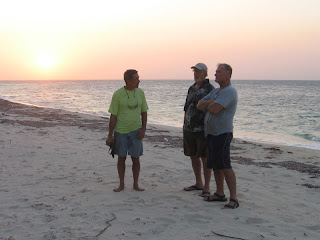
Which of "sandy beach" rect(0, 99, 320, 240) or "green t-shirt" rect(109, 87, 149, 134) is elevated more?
"green t-shirt" rect(109, 87, 149, 134)

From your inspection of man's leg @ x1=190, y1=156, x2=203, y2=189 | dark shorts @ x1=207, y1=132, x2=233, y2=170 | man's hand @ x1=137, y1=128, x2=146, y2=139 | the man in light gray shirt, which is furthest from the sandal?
man's hand @ x1=137, y1=128, x2=146, y2=139

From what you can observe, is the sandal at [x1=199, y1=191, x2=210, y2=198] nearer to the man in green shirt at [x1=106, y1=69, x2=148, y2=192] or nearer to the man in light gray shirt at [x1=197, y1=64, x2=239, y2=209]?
the man in light gray shirt at [x1=197, y1=64, x2=239, y2=209]

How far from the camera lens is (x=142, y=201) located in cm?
461

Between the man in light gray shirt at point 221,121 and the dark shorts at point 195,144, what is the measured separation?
11.1 inches

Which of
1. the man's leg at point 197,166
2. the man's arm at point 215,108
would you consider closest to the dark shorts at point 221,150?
the man's arm at point 215,108

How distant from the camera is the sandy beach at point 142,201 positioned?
12.0 ft

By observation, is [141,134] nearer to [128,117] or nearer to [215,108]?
[128,117]

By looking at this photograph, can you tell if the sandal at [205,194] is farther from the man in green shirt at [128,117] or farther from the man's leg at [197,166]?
the man in green shirt at [128,117]

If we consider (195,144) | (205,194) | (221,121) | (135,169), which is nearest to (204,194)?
(205,194)

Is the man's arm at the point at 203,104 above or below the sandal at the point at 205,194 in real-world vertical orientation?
above

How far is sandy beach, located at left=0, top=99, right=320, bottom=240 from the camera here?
366cm

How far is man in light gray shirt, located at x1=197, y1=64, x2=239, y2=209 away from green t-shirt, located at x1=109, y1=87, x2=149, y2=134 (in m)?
0.90

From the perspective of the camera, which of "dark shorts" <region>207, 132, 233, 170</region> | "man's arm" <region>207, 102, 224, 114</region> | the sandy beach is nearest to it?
the sandy beach

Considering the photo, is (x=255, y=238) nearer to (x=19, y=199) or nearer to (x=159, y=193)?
(x=159, y=193)
